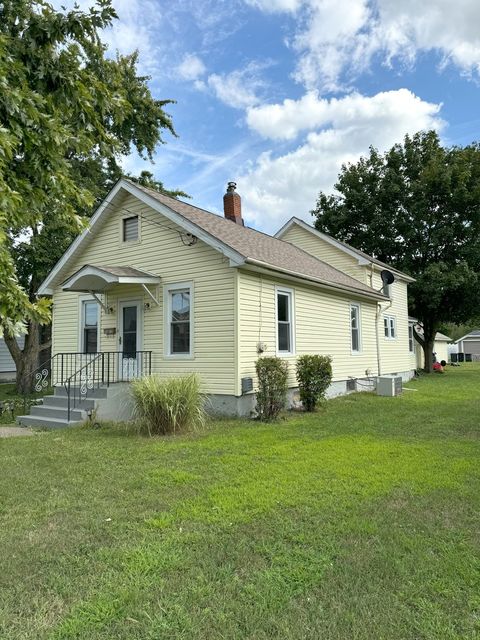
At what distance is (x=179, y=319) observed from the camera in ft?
35.6

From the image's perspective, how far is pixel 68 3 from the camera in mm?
3965

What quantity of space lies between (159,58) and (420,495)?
10.1m

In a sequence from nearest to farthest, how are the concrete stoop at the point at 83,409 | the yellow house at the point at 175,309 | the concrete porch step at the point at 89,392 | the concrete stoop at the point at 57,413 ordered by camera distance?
1. the concrete stoop at the point at 57,413
2. the concrete stoop at the point at 83,409
3. the yellow house at the point at 175,309
4. the concrete porch step at the point at 89,392

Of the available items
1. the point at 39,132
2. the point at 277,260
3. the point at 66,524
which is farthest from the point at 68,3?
the point at 277,260

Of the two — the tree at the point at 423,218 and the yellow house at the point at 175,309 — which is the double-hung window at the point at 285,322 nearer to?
the yellow house at the point at 175,309

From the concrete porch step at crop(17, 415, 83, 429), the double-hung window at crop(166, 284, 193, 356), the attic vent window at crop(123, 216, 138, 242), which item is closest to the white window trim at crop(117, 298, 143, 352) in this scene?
the double-hung window at crop(166, 284, 193, 356)

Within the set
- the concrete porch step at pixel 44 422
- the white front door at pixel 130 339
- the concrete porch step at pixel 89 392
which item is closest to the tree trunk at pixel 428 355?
the white front door at pixel 130 339

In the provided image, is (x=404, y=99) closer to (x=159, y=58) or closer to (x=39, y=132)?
(x=159, y=58)

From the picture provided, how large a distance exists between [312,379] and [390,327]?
960 cm

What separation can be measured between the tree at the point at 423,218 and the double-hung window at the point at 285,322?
540 inches

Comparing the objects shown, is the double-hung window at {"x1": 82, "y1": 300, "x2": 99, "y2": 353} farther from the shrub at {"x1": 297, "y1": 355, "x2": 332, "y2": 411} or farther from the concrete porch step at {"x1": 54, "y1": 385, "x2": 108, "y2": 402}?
the shrub at {"x1": 297, "y1": 355, "x2": 332, "y2": 411}

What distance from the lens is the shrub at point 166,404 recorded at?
7.80 metres

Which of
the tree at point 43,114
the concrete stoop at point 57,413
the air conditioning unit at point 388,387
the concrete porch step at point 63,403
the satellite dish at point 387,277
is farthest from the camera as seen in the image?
the satellite dish at point 387,277

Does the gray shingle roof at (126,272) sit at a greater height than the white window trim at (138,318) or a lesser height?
greater
